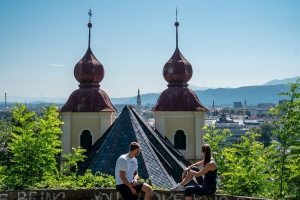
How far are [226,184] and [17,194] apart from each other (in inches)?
195

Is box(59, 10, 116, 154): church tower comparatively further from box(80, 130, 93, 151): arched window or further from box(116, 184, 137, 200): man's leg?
box(116, 184, 137, 200): man's leg

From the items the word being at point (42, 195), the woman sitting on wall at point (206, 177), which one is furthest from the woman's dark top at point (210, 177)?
the word being at point (42, 195)

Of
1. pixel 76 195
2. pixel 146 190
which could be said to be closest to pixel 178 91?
pixel 76 195

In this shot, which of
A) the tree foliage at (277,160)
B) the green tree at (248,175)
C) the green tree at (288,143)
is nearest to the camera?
the green tree at (248,175)

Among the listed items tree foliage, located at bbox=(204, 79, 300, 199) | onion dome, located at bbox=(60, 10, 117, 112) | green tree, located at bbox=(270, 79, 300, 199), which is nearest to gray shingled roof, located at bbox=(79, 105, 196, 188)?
tree foliage, located at bbox=(204, 79, 300, 199)

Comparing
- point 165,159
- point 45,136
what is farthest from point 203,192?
point 165,159

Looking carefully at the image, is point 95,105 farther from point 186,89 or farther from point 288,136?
point 288,136

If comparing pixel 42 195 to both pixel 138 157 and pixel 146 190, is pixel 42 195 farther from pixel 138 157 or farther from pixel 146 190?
pixel 138 157

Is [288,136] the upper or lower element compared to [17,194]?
upper

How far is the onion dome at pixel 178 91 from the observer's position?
1015 inches

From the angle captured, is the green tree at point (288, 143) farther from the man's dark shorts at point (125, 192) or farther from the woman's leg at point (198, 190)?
the man's dark shorts at point (125, 192)

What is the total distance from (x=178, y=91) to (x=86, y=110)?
19.0 feet

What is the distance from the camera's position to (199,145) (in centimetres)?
2608

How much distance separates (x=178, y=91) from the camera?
26.0 meters
